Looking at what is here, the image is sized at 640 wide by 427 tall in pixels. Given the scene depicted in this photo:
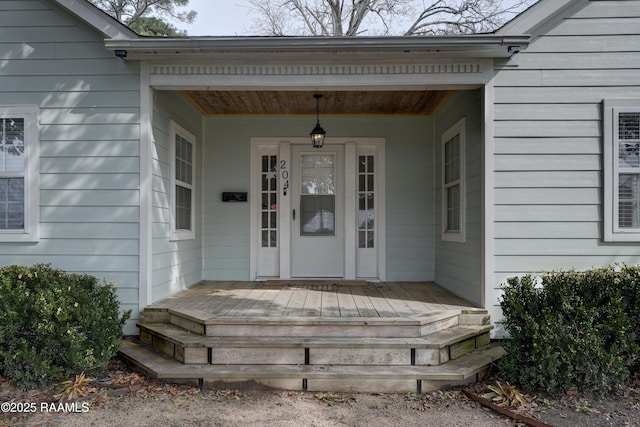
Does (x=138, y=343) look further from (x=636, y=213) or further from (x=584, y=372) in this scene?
(x=636, y=213)

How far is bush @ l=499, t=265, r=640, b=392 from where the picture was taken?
2865mm

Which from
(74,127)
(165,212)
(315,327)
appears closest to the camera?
(315,327)

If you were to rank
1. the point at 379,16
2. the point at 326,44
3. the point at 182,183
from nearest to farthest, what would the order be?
the point at 326,44
the point at 182,183
the point at 379,16

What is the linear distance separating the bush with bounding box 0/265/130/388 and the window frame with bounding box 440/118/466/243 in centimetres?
364

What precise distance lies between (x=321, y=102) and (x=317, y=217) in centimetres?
160

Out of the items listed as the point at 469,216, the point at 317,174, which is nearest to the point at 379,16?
the point at 317,174

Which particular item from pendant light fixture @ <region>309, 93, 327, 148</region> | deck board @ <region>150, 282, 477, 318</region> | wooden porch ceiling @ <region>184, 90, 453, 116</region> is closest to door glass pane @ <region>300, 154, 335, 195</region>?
pendant light fixture @ <region>309, 93, 327, 148</region>

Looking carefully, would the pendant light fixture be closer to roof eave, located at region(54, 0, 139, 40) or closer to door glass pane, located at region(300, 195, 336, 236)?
door glass pane, located at region(300, 195, 336, 236)

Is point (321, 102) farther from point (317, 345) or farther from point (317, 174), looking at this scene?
point (317, 345)

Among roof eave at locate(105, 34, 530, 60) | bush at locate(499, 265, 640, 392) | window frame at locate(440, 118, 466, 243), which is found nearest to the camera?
bush at locate(499, 265, 640, 392)

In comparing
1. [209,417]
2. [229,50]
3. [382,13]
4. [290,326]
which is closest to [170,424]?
[209,417]

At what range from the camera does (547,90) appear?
3904 millimetres

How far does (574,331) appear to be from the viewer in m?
2.94

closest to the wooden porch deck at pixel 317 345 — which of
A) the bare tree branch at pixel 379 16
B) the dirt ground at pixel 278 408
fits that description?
the dirt ground at pixel 278 408
